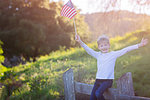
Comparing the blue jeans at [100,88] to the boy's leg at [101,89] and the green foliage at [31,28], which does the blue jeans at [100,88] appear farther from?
the green foliage at [31,28]

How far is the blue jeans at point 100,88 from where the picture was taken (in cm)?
309

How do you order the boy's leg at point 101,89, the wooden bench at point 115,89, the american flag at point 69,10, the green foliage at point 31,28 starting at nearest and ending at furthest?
the wooden bench at point 115,89 → the boy's leg at point 101,89 → the american flag at point 69,10 → the green foliage at point 31,28

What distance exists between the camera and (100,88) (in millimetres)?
3115

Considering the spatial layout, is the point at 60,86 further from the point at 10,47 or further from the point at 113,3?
the point at 10,47

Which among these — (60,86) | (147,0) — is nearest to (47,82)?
(60,86)

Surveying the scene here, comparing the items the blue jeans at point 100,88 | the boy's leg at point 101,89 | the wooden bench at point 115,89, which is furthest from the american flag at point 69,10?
the boy's leg at point 101,89

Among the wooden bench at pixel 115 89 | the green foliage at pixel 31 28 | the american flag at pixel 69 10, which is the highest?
the green foliage at pixel 31 28

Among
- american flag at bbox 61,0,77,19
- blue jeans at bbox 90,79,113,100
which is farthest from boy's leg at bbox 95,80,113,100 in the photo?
american flag at bbox 61,0,77,19

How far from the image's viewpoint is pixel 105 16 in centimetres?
661

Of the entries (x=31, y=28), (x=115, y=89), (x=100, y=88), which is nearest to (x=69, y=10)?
(x=100, y=88)

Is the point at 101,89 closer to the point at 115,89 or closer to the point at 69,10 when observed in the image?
the point at 115,89

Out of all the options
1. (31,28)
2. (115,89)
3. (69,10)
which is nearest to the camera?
(115,89)

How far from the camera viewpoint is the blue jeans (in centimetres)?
309

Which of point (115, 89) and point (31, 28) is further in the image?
point (31, 28)
